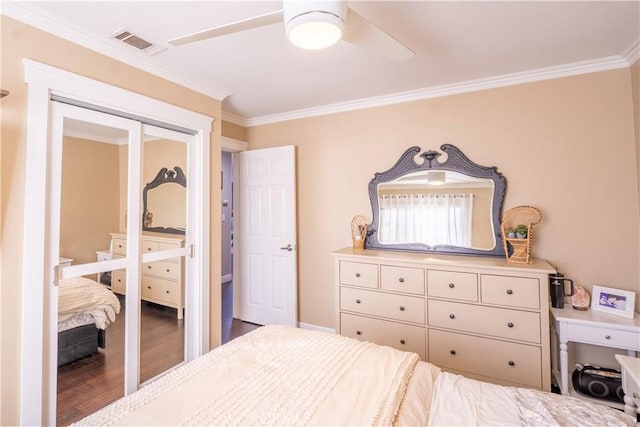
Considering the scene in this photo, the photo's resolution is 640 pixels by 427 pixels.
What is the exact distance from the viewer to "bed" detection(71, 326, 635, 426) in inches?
42.3

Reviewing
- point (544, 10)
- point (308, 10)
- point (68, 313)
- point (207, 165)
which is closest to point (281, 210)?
point (207, 165)

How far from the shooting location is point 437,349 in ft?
7.90

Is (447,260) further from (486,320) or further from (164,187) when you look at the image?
(164,187)

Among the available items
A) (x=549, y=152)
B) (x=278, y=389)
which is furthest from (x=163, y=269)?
(x=549, y=152)

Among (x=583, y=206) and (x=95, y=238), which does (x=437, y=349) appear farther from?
(x=95, y=238)

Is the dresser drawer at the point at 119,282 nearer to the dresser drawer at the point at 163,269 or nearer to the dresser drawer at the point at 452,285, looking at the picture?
the dresser drawer at the point at 163,269

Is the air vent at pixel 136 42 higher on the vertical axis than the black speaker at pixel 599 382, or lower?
higher

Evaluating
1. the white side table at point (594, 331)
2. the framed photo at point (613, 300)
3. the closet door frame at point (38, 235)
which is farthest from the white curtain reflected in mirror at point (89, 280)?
the framed photo at point (613, 300)

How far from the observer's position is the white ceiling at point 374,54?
66.7 inches

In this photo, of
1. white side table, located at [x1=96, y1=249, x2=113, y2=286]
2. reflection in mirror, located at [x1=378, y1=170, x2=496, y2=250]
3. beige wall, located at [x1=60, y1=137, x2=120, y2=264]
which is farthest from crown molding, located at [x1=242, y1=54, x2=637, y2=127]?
white side table, located at [x1=96, y1=249, x2=113, y2=286]

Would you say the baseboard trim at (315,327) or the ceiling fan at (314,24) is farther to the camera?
the baseboard trim at (315,327)

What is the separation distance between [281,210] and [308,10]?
8.22 feet

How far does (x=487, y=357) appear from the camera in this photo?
224cm

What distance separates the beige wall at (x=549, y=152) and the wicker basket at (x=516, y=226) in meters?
0.09
